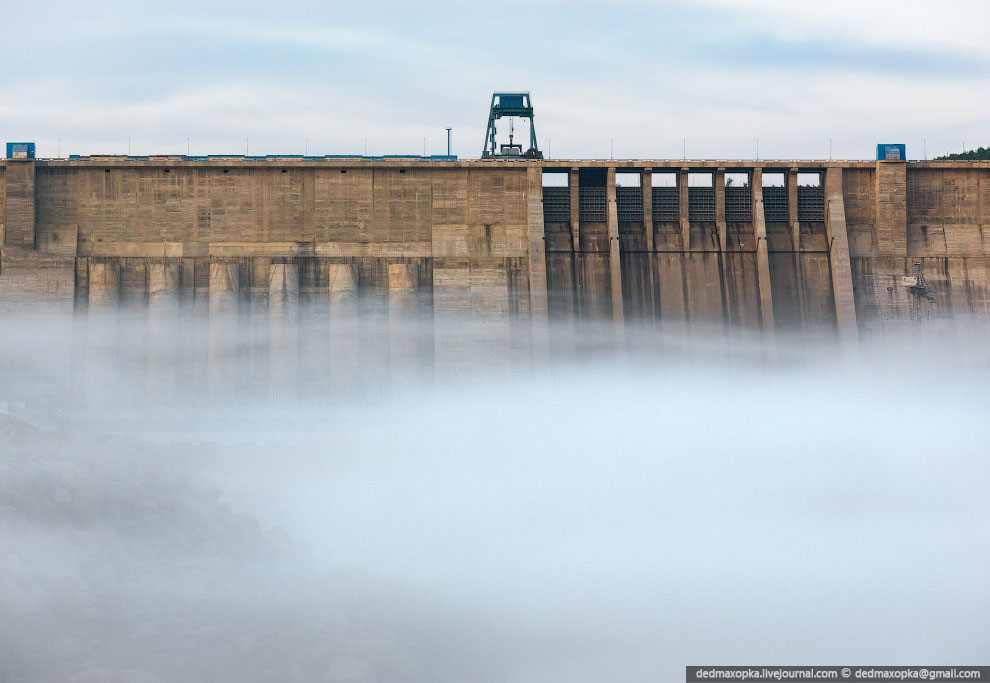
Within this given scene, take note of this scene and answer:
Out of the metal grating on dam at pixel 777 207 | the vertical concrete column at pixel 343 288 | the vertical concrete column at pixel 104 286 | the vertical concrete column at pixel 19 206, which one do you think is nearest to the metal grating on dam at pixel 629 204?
the metal grating on dam at pixel 777 207

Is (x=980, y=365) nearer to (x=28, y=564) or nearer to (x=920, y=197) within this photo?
(x=920, y=197)

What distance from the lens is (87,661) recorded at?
4597 cm

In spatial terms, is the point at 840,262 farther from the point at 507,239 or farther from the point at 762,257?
the point at 507,239

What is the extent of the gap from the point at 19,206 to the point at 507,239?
94.0 feet

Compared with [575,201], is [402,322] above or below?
below

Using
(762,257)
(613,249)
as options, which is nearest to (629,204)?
→ (613,249)

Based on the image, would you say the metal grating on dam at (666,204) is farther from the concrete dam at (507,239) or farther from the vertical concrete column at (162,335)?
the vertical concrete column at (162,335)

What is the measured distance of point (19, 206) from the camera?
270 ft

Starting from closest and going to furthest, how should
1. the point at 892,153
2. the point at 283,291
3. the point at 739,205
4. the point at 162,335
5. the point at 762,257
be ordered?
the point at 162,335
the point at 283,291
the point at 762,257
the point at 892,153
the point at 739,205

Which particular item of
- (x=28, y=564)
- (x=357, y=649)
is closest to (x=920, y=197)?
(x=357, y=649)

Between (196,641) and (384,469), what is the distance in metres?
26.2

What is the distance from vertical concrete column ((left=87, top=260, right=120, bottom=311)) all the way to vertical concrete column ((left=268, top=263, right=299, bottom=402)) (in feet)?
29.1

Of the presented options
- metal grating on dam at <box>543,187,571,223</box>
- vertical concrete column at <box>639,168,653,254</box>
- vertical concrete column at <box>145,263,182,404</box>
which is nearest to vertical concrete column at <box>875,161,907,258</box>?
vertical concrete column at <box>639,168,653,254</box>

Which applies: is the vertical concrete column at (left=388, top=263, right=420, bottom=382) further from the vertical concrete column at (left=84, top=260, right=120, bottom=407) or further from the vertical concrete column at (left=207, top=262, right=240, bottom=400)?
the vertical concrete column at (left=84, top=260, right=120, bottom=407)
